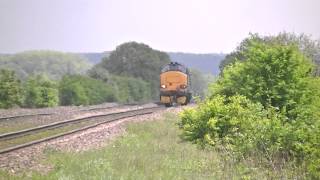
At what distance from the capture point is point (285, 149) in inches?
515

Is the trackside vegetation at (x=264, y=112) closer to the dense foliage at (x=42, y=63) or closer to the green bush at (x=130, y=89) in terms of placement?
the green bush at (x=130, y=89)

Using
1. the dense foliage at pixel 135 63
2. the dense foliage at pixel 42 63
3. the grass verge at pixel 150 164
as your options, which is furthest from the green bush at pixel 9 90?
the dense foliage at pixel 42 63

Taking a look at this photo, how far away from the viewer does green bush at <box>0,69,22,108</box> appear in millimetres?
43969

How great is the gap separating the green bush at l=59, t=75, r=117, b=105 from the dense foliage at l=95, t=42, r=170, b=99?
35.9 metres

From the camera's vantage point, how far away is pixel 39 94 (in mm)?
49812

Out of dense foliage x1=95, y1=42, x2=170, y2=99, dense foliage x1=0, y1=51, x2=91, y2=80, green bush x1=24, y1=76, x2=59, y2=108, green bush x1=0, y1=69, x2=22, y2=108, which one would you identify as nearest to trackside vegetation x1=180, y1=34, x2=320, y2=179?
green bush x1=0, y1=69, x2=22, y2=108

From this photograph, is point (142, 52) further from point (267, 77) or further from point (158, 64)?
point (267, 77)

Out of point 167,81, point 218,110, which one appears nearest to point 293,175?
point 218,110

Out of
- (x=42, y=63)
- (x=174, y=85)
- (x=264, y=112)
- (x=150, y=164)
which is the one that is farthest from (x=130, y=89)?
(x=42, y=63)

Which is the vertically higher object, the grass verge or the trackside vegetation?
the trackside vegetation

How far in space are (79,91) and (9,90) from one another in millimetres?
12854

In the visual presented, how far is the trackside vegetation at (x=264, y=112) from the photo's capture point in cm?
1256

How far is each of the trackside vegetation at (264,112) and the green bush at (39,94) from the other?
109 ft

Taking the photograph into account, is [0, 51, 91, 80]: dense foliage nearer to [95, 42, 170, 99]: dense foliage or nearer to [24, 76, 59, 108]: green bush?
[95, 42, 170, 99]: dense foliage
